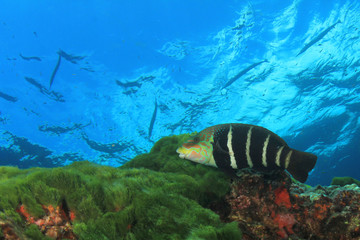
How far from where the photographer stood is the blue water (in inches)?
554

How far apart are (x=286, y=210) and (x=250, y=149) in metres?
0.98

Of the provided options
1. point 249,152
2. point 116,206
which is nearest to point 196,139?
point 249,152

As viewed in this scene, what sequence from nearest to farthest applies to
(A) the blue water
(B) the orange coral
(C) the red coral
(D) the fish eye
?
(C) the red coral
(B) the orange coral
(D) the fish eye
(A) the blue water

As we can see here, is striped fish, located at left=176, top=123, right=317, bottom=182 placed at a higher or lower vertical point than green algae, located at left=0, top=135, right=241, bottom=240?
higher

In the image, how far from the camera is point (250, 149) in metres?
2.68

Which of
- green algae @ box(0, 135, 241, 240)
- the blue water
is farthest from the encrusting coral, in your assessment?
the blue water

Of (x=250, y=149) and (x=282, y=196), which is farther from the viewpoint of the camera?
(x=282, y=196)

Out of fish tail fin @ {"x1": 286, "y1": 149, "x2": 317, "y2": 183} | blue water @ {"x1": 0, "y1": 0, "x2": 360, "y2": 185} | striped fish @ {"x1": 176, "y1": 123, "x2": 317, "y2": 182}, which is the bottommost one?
fish tail fin @ {"x1": 286, "y1": 149, "x2": 317, "y2": 183}

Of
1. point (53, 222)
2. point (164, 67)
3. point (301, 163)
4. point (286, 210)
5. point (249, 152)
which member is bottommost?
point (286, 210)

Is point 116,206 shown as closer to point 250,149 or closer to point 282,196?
point 250,149

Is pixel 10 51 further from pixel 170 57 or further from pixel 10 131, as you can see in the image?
pixel 170 57

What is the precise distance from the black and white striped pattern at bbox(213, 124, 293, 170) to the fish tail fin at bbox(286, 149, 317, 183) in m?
0.06

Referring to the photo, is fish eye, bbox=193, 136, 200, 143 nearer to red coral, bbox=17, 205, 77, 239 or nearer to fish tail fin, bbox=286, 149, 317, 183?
fish tail fin, bbox=286, 149, 317, 183

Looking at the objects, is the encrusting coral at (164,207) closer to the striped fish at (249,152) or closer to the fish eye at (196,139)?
the striped fish at (249,152)
